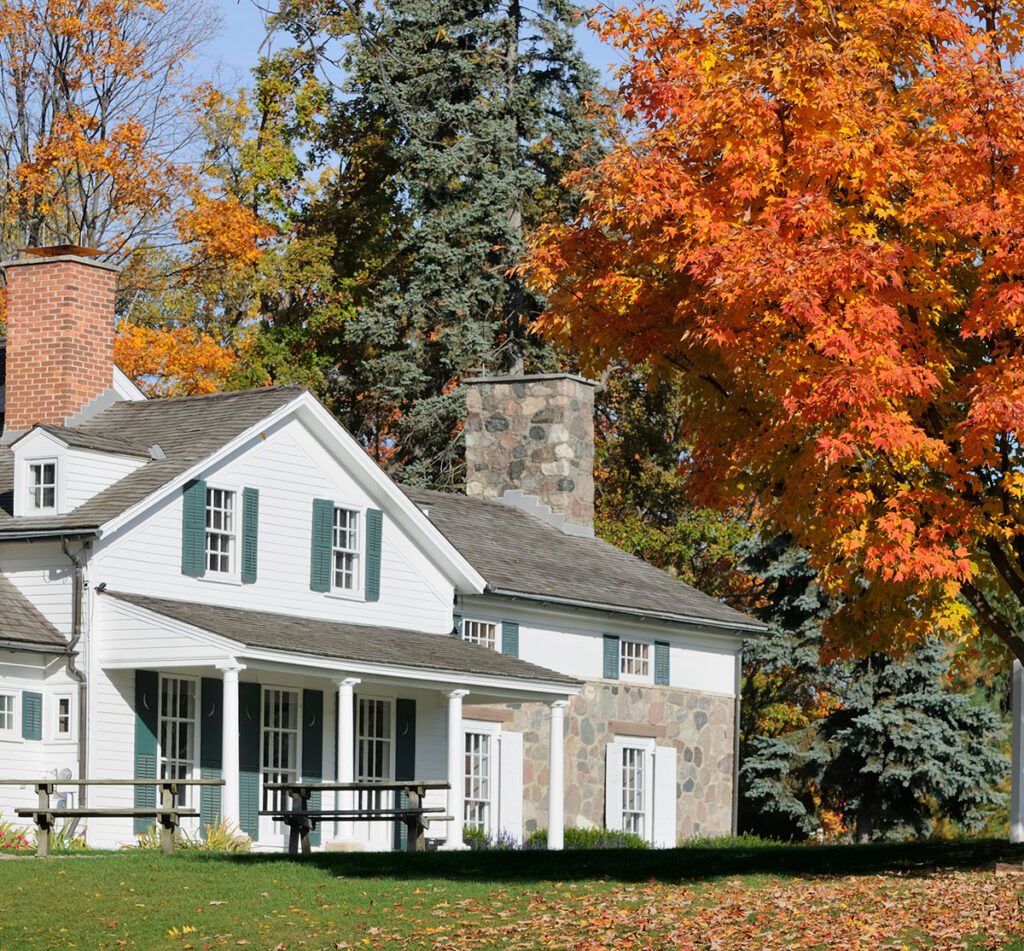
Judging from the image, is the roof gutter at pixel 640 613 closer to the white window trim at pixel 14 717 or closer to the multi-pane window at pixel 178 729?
the multi-pane window at pixel 178 729

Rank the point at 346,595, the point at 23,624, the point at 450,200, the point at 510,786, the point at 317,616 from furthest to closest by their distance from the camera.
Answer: the point at 450,200 → the point at 510,786 → the point at 346,595 → the point at 317,616 → the point at 23,624

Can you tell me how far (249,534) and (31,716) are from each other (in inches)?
151

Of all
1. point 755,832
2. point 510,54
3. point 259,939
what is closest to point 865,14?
point 259,939

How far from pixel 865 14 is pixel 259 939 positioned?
9254 mm

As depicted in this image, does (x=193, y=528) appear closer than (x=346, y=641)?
Yes

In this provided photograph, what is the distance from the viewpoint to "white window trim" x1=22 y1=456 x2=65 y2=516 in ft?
74.0

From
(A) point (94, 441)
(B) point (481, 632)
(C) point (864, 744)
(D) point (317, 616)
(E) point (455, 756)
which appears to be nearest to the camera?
(A) point (94, 441)

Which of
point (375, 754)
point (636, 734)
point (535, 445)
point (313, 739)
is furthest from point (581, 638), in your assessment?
point (313, 739)

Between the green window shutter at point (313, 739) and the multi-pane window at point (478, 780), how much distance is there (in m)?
2.42

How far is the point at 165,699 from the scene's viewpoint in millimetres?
22594

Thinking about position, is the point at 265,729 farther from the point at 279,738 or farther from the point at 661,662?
the point at 661,662

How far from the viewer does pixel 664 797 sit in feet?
95.9

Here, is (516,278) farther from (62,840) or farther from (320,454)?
Result: (62,840)

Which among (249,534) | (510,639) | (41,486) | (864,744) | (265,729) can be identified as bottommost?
(864,744)
